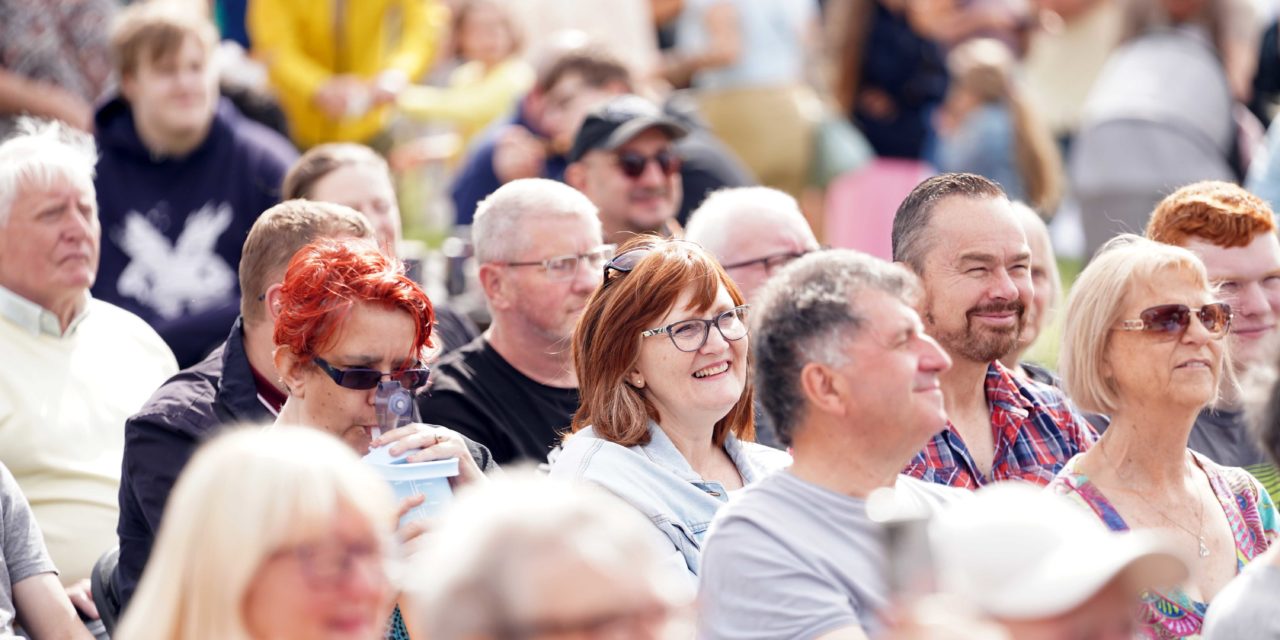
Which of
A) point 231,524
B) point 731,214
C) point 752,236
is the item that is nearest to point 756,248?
point 752,236

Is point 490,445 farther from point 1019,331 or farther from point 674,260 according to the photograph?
point 1019,331

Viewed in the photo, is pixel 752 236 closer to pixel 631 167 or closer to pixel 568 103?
pixel 631 167

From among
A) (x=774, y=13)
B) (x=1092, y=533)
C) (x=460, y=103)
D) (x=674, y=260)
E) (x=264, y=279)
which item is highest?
(x=1092, y=533)

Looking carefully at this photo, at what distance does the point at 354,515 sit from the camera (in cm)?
254

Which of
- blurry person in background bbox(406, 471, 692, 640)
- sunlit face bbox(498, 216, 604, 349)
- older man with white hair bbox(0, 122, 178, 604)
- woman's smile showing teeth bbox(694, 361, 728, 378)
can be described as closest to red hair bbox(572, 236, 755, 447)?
woman's smile showing teeth bbox(694, 361, 728, 378)

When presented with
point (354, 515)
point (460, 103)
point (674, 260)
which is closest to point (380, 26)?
point (460, 103)

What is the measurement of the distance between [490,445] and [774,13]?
533cm

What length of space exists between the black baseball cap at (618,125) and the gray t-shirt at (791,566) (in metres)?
3.02

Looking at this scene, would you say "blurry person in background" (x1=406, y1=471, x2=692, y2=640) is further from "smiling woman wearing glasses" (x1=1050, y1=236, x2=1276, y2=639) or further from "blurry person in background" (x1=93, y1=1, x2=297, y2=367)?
"blurry person in background" (x1=93, y1=1, x2=297, y2=367)

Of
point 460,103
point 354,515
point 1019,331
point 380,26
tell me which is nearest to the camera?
point 354,515

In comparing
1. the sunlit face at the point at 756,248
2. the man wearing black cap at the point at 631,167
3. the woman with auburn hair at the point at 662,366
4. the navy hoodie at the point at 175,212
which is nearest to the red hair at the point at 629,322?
the woman with auburn hair at the point at 662,366

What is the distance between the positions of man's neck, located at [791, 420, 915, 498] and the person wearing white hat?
2.54 feet

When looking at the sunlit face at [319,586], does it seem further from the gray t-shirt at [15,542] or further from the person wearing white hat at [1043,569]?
the gray t-shirt at [15,542]

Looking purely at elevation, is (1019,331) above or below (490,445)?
above
